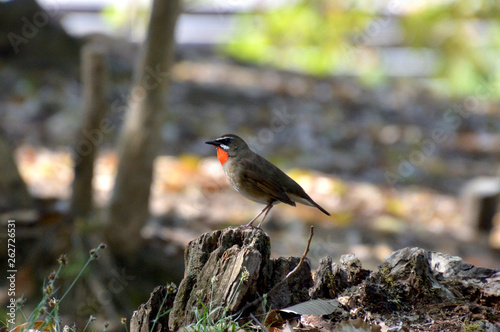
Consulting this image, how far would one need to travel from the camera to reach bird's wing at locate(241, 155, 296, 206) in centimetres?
405

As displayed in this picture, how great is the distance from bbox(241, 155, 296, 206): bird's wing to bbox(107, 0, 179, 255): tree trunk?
2661 mm

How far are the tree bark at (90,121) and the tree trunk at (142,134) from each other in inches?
13.0

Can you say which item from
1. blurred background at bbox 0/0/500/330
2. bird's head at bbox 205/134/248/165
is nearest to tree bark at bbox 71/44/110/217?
blurred background at bbox 0/0/500/330

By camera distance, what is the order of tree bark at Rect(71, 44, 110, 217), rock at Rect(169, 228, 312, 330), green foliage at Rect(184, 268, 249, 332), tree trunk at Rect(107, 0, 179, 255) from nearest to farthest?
green foliage at Rect(184, 268, 249, 332) → rock at Rect(169, 228, 312, 330) → tree trunk at Rect(107, 0, 179, 255) → tree bark at Rect(71, 44, 110, 217)

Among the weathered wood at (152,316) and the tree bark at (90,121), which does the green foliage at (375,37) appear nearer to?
the tree bark at (90,121)

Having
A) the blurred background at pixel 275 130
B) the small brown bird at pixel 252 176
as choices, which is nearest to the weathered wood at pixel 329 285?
the small brown bird at pixel 252 176

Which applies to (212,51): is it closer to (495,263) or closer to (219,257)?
(495,263)

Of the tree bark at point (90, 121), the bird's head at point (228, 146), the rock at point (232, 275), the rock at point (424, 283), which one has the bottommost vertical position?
the rock at point (232, 275)

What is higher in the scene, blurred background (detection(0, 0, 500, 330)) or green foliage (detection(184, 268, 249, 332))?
blurred background (detection(0, 0, 500, 330))

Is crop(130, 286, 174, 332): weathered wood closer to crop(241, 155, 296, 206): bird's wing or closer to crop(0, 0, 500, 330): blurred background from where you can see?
crop(241, 155, 296, 206): bird's wing

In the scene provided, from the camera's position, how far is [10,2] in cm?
1116

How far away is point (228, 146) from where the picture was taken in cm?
421

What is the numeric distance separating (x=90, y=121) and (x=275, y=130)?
5.13 metres

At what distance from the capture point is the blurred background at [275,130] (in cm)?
690
